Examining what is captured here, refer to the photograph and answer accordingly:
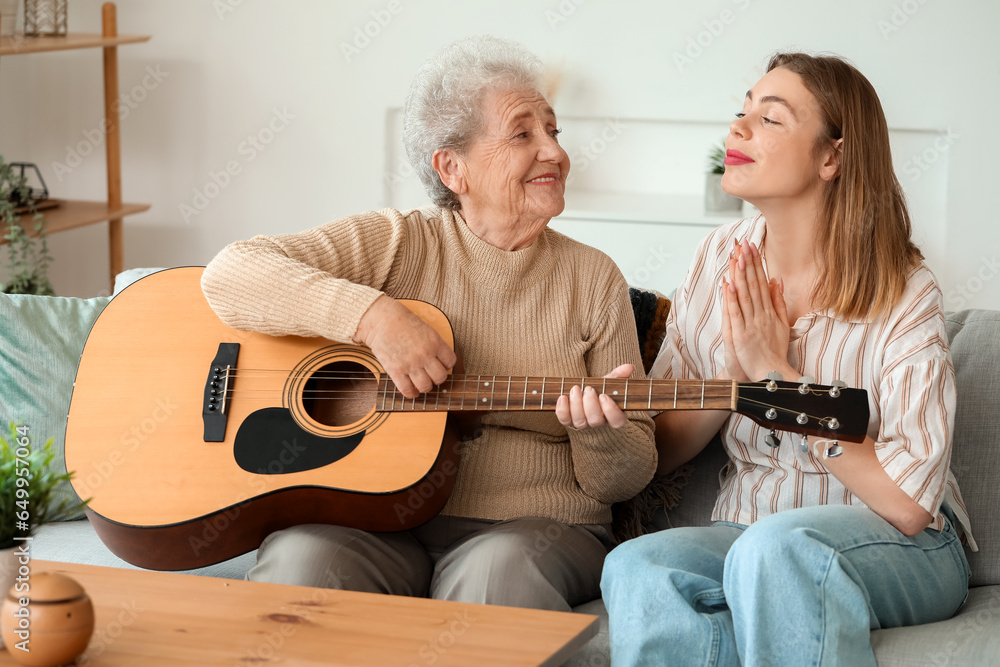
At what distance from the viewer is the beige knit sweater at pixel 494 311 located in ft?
5.22

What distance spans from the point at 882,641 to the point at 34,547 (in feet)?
4.73

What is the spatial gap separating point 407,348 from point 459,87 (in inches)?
20.4

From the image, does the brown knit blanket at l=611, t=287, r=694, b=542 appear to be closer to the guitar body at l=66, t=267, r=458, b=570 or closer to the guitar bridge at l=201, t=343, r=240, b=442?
the guitar body at l=66, t=267, r=458, b=570

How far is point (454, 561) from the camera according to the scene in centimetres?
154

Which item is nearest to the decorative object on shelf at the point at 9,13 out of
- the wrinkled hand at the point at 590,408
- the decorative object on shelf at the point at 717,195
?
the decorative object on shelf at the point at 717,195

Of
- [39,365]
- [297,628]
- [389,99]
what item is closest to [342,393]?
[297,628]

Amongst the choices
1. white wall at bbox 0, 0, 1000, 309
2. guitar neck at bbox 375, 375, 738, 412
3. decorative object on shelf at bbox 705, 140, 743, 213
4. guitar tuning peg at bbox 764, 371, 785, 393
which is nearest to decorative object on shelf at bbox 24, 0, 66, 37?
white wall at bbox 0, 0, 1000, 309

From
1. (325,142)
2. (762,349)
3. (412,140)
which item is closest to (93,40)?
(325,142)

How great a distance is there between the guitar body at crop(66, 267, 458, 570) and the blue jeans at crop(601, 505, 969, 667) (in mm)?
356

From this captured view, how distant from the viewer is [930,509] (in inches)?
56.2

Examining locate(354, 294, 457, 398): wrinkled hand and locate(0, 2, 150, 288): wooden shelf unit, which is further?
locate(0, 2, 150, 288): wooden shelf unit

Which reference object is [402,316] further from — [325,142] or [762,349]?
[325,142]

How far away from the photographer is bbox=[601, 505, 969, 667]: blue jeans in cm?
129

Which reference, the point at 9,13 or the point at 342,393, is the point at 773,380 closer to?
the point at 342,393
